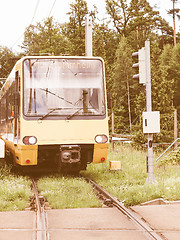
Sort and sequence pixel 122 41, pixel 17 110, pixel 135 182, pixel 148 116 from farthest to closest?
pixel 122 41, pixel 17 110, pixel 135 182, pixel 148 116

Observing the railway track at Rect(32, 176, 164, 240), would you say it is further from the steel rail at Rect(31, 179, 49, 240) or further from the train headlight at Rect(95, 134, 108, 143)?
the train headlight at Rect(95, 134, 108, 143)

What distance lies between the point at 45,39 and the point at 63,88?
54577 millimetres

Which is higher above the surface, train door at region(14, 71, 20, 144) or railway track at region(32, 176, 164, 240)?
train door at region(14, 71, 20, 144)

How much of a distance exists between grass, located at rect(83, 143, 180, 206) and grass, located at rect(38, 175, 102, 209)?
576 mm

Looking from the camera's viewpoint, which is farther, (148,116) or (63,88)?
(63,88)

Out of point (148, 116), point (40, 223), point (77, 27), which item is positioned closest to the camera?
point (40, 223)

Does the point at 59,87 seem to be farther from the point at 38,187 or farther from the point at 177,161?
the point at 177,161

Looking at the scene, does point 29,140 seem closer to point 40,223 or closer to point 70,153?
point 70,153

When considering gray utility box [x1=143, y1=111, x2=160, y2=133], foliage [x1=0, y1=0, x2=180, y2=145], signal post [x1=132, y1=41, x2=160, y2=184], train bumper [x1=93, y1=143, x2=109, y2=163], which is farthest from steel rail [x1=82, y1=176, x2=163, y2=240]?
foliage [x1=0, y1=0, x2=180, y2=145]

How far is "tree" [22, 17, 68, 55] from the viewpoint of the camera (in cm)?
5838

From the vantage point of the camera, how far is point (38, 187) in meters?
11.1

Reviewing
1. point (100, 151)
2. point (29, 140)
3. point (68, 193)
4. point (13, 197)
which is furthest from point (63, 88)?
point (13, 197)

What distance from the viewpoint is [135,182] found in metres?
11.6

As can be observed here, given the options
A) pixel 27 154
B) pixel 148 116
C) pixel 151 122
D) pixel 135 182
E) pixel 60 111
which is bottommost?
pixel 135 182
